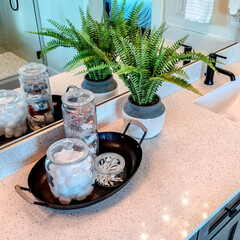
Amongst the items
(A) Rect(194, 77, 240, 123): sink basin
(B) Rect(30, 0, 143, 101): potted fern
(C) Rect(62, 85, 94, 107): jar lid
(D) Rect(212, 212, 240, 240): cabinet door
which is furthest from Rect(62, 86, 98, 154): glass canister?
(A) Rect(194, 77, 240, 123): sink basin

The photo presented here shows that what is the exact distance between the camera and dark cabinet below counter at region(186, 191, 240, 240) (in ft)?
3.03

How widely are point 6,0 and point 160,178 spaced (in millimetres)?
723

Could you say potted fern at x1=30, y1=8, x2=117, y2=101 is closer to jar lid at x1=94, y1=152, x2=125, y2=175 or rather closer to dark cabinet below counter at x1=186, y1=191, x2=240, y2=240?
jar lid at x1=94, y1=152, x2=125, y2=175

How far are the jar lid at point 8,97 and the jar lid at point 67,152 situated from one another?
237 millimetres

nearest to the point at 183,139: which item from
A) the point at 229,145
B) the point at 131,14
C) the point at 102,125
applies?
the point at 229,145

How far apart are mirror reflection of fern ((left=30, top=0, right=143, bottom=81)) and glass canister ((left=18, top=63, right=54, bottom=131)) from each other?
0.07 m

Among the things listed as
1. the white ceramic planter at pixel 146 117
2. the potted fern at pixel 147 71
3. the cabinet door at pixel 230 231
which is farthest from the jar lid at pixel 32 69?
the cabinet door at pixel 230 231

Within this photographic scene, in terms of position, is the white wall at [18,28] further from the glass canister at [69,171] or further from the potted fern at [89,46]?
the glass canister at [69,171]

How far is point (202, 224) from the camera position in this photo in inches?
32.5

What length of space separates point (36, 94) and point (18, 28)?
0.24 metres

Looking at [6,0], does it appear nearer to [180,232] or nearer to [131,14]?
[131,14]

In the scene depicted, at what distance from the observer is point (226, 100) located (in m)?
1.69

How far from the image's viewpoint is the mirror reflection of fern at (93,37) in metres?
1.01

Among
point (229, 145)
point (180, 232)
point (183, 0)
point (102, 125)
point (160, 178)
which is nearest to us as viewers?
point (180, 232)
